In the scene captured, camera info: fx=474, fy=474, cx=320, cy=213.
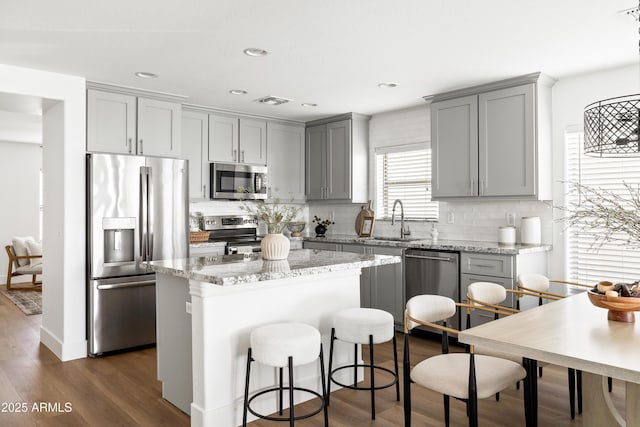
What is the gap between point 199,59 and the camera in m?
3.67

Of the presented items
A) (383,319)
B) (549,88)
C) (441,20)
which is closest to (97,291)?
(383,319)

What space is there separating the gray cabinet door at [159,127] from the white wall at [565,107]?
3607 mm

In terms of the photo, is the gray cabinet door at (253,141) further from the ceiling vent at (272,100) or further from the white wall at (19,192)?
the white wall at (19,192)

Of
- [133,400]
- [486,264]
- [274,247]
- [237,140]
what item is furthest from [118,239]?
[486,264]

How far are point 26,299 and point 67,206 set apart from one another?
→ 11.8ft

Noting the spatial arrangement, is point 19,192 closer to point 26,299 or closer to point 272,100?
point 26,299

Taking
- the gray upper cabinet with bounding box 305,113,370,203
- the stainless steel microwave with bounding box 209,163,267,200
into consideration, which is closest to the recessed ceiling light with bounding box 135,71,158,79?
the stainless steel microwave with bounding box 209,163,267,200

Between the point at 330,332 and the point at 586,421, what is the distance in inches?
61.8

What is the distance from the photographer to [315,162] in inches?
243

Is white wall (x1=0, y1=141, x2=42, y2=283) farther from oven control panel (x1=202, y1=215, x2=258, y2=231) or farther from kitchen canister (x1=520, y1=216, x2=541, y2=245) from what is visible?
kitchen canister (x1=520, y1=216, x2=541, y2=245)

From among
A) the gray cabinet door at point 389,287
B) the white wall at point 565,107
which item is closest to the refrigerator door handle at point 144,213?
the gray cabinet door at point 389,287

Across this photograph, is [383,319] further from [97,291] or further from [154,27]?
[97,291]

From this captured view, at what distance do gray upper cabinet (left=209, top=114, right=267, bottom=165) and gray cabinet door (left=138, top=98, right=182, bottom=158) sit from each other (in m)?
0.64

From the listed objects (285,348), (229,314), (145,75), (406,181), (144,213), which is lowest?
(285,348)
